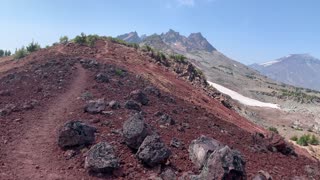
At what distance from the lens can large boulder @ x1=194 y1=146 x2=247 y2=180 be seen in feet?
36.6

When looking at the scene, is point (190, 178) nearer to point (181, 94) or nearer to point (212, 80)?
point (181, 94)

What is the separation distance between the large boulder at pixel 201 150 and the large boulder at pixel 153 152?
3.30 ft

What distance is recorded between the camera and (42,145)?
14.7 meters

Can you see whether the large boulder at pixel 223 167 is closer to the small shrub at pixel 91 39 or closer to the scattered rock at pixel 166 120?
the scattered rock at pixel 166 120

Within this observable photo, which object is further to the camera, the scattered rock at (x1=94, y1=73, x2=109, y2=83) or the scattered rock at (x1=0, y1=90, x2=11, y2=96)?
the scattered rock at (x1=94, y1=73, x2=109, y2=83)

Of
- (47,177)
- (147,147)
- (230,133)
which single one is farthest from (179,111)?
(47,177)

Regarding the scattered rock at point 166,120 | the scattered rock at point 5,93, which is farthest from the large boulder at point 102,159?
the scattered rock at point 5,93

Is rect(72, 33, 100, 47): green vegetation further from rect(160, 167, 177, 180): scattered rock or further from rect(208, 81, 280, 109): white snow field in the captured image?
rect(208, 81, 280, 109): white snow field

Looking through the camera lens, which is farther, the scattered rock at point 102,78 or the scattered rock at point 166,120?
the scattered rock at point 102,78

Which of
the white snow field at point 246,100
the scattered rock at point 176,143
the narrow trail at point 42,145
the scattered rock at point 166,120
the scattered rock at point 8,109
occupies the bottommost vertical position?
the white snow field at point 246,100

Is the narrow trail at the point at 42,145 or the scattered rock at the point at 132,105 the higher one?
the scattered rock at the point at 132,105

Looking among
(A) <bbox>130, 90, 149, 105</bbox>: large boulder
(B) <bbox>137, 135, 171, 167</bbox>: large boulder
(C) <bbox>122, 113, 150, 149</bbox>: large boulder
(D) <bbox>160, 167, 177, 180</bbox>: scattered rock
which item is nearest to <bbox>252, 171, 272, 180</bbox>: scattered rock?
(D) <bbox>160, 167, 177, 180</bbox>: scattered rock

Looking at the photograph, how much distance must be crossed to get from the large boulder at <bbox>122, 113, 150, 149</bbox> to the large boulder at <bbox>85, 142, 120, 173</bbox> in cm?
→ 89

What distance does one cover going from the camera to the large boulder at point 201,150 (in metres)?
13.1
